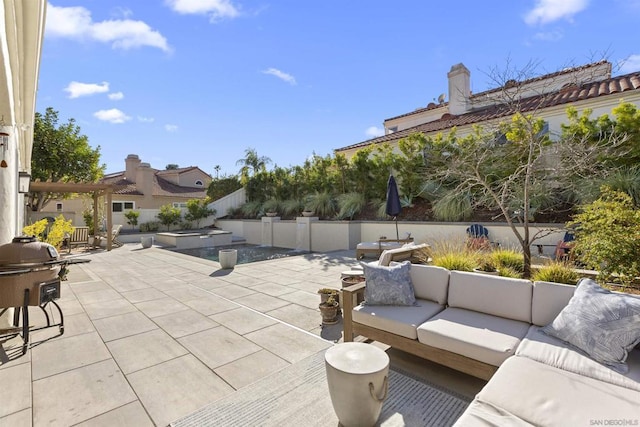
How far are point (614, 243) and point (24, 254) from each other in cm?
647

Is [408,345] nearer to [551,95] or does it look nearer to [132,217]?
[551,95]

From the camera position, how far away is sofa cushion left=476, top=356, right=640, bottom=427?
1.62 meters

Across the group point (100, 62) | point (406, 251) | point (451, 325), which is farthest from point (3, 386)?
point (100, 62)

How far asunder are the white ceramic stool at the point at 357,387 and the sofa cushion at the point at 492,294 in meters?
1.56

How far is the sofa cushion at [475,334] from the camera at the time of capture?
2.40 metres

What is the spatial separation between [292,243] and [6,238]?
9.93 meters

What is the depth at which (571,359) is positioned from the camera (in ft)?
7.11

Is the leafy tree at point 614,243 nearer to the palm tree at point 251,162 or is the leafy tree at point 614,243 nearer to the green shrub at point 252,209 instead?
the green shrub at point 252,209

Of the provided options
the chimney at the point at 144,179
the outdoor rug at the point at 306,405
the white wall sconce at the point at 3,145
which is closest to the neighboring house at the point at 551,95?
the outdoor rug at the point at 306,405

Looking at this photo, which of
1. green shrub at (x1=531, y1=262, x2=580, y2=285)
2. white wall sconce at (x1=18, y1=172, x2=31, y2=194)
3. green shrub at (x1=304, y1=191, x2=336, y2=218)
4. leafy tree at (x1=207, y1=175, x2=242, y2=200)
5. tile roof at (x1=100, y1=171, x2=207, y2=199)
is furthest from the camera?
tile roof at (x1=100, y1=171, x2=207, y2=199)

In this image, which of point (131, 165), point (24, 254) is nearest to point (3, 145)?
point (24, 254)

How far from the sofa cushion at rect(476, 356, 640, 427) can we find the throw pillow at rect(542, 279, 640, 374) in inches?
12.1

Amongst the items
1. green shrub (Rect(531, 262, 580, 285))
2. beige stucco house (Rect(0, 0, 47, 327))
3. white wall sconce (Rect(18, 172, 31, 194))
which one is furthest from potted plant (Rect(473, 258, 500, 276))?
white wall sconce (Rect(18, 172, 31, 194))

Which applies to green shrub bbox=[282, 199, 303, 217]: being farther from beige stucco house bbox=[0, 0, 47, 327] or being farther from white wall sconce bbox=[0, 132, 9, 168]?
white wall sconce bbox=[0, 132, 9, 168]
